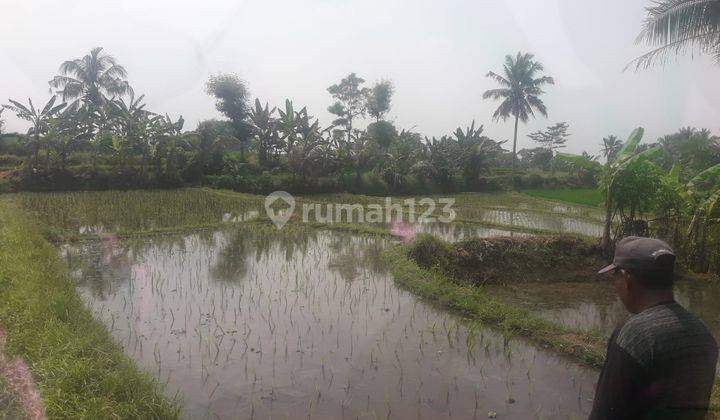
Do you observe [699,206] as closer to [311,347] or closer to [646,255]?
[311,347]

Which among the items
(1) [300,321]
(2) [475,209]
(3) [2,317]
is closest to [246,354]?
(1) [300,321]

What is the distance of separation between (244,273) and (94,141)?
1365cm

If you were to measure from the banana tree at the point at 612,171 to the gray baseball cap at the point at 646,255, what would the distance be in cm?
793

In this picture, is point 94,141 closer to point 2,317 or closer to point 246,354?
point 2,317

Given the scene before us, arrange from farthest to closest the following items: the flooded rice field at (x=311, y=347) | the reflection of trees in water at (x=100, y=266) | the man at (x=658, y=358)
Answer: the reflection of trees in water at (x=100, y=266) < the flooded rice field at (x=311, y=347) < the man at (x=658, y=358)

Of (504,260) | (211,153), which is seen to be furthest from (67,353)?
(211,153)

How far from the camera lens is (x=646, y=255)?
159cm

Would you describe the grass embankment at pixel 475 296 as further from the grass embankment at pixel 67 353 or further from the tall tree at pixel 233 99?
the tall tree at pixel 233 99

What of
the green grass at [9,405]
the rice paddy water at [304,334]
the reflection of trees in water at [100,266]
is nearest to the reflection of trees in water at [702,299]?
the rice paddy water at [304,334]

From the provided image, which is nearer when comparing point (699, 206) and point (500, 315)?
point (500, 315)

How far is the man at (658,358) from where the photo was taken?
4.84ft

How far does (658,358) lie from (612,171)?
339 inches

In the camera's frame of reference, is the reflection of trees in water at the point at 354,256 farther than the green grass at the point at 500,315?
Yes

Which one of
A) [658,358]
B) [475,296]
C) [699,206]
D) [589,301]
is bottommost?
[589,301]
